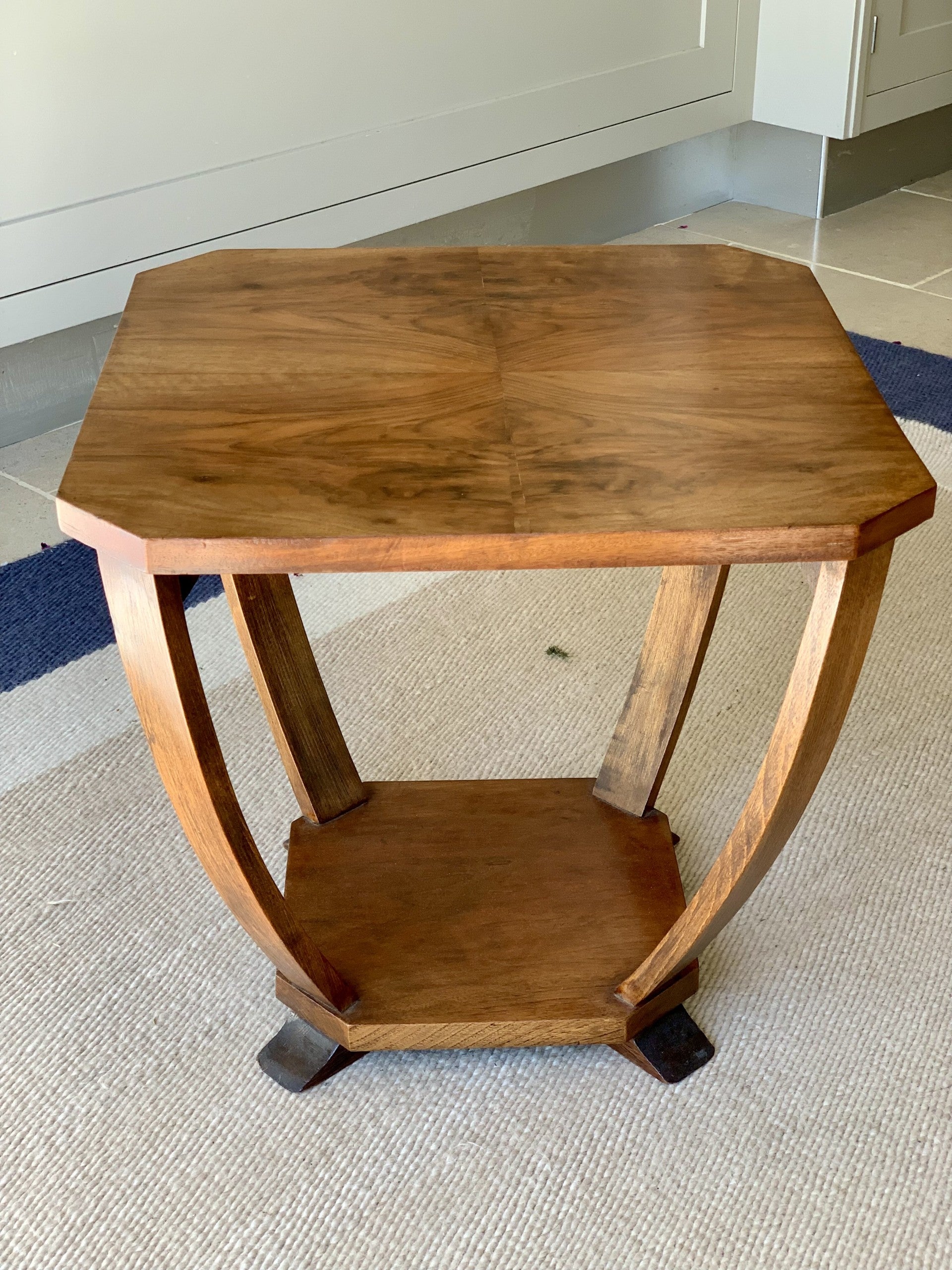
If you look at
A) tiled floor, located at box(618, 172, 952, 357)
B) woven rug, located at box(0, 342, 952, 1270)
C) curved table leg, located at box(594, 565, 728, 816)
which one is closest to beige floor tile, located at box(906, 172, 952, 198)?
tiled floor, located at box(618, 172, 952, 357)

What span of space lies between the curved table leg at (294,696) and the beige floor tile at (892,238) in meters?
1.85

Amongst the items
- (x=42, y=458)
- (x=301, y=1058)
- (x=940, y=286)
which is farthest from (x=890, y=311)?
(x=301, y=1058)

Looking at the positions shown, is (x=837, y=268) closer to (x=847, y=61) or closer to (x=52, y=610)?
(x=847, y=61)

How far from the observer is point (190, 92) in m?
1.81

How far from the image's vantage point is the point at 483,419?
808 mm

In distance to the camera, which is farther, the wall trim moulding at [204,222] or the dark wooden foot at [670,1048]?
the wall trim moulding at [204,222]

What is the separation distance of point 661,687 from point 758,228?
2.02 meters

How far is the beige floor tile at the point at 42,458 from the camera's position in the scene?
187 cm

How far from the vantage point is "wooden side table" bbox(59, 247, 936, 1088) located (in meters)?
0.71

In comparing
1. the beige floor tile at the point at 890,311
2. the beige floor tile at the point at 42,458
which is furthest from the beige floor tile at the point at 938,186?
the beige floor tile at the point at 42,458

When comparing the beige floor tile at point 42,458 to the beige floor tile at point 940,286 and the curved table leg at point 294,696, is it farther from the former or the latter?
the beige floor tile at point 940,286

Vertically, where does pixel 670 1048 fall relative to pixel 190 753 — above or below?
below

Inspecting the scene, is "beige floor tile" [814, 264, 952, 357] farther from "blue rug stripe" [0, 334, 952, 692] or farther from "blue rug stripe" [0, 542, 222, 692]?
"blue rug stripe" [0, 542, 222, 692]

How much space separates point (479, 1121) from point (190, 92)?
1484mm
